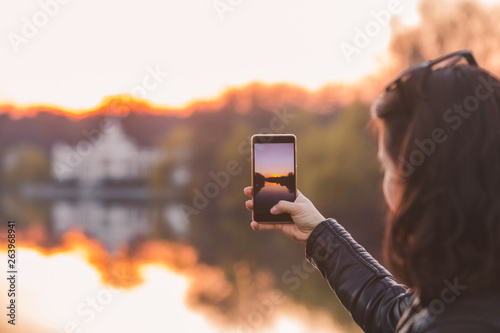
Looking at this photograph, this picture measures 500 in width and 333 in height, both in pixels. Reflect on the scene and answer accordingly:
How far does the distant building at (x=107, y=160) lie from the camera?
48594 millimetres

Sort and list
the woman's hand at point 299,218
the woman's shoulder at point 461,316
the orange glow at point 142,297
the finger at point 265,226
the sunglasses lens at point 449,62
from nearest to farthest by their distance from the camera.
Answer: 1. the woman's shoulder at point 461,316
2. the sunglasses lens at point 449,62
3. the woman's hand at point 299,218
4. the finger at point 265,226
5. the orange glow at point 142,297

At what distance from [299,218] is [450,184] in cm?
87

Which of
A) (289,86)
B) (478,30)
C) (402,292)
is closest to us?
(402,292)

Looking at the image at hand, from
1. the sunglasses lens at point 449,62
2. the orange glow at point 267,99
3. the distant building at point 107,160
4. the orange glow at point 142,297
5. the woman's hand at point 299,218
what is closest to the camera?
the sunglasses lens at point 449,62

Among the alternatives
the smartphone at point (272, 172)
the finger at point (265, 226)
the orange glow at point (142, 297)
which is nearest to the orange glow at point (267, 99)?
the orange glow at point (142, 297)

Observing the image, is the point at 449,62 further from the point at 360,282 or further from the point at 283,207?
the point at 283,207

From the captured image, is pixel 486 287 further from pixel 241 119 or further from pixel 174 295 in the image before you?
pixel 241 119

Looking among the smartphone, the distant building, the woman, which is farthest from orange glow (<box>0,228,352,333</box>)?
the distant building

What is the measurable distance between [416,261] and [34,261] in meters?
11.4

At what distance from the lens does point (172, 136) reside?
33.0 meters

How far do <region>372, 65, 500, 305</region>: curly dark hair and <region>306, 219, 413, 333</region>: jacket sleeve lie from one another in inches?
15.0

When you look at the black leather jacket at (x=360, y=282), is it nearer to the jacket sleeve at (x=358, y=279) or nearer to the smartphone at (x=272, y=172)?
the jacket sleeve at (x=358, y=279)

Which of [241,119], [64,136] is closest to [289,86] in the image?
[241,119]

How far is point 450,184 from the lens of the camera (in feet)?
2.82
